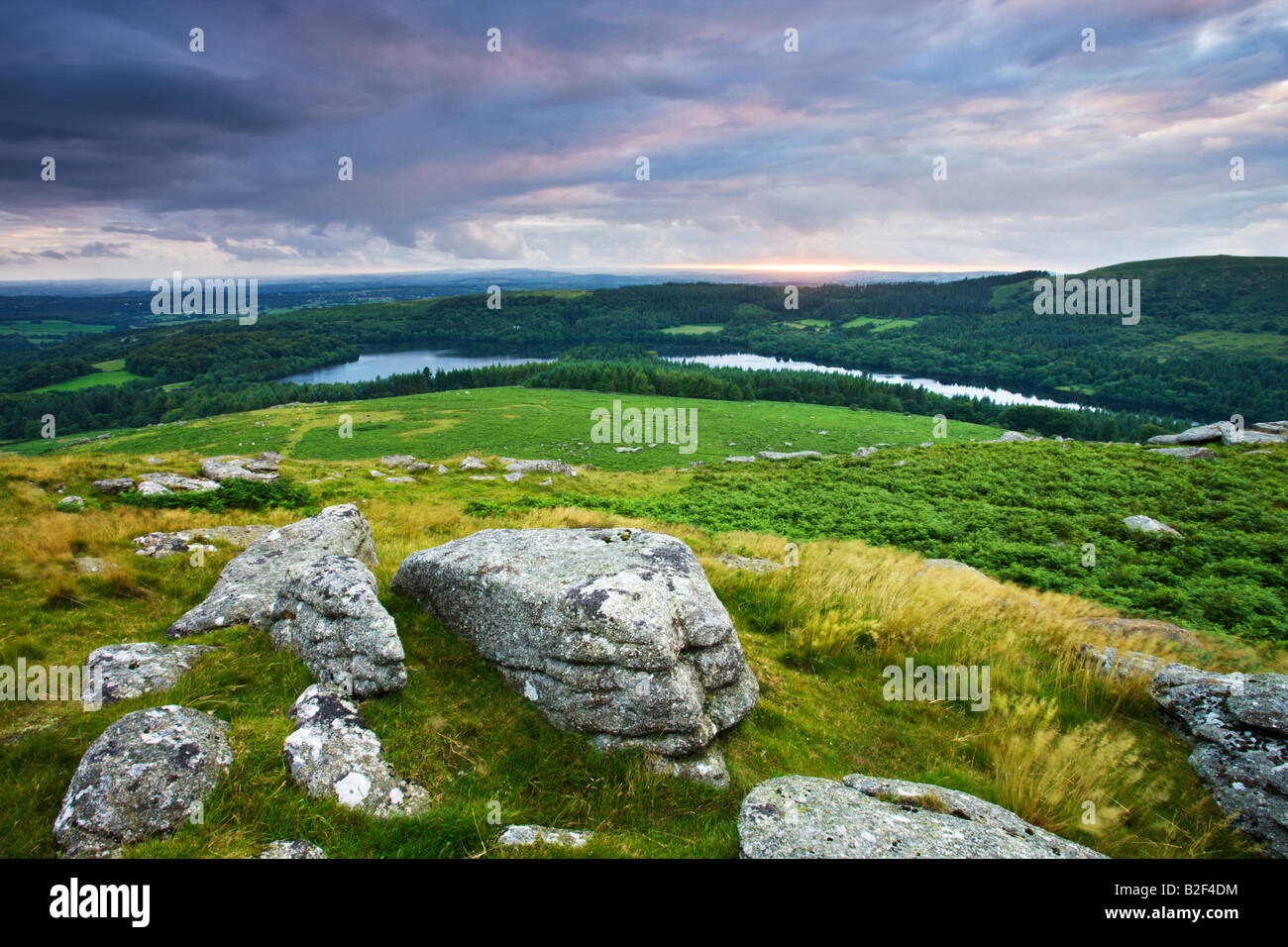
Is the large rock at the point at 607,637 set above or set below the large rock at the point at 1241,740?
above

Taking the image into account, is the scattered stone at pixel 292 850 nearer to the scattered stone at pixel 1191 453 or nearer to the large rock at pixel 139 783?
the large rock at pixel 139 783

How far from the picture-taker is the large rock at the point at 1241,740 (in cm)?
570

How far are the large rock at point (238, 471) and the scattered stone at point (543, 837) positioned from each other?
25505 mm

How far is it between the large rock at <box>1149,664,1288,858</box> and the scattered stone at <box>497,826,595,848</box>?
22.5 feet

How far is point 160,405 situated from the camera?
133875 millimetres

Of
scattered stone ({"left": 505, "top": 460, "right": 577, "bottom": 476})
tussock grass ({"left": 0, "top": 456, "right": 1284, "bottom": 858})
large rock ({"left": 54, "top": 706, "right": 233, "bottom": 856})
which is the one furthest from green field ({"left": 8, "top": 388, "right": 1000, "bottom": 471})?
large rock ({"left": 54, "top": 706, "right": 233, "bottom": 856})

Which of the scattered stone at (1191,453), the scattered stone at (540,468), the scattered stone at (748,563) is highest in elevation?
the scattered stone at (1191,453)

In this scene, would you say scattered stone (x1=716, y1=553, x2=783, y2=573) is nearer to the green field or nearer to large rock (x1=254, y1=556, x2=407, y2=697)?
large rock (x1=254, y1=556, x2=407, y2=697)

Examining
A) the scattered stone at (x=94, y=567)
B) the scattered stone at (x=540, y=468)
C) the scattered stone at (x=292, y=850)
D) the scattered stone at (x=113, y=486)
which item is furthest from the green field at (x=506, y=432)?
the scattered stone at (x=292, y=850)

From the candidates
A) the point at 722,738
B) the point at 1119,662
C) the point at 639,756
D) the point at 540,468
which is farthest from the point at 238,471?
the point at 1119,662

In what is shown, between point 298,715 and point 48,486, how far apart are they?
2144 centimetres

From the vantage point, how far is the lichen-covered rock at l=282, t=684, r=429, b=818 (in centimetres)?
541
